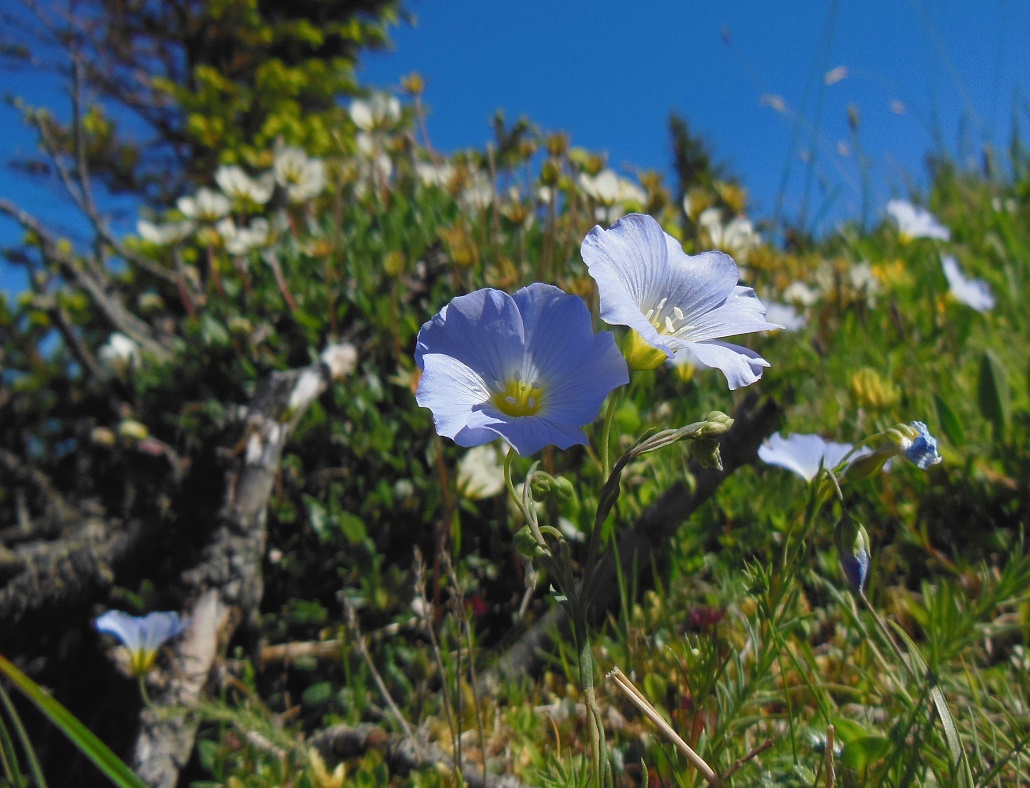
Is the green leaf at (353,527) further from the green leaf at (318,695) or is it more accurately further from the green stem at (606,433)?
the green stem at (606,433)

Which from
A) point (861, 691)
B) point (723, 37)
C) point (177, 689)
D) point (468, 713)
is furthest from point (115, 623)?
point (723, 37)

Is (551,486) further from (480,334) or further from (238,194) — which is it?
(238,194)

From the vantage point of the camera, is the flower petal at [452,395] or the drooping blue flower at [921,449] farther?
the drooping blue flower at [921,449]

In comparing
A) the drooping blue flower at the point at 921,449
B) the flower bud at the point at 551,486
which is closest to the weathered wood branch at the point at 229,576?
the flower bud at the point at 551,486

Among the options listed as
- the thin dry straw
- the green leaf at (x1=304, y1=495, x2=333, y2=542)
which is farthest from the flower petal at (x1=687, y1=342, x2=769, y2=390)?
the green leaf at (x1=304, y1=495, x2=333, y2=542)

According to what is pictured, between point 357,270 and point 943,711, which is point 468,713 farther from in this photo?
point 357,270

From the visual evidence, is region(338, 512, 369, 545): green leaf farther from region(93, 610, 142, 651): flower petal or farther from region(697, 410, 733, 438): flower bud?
region(697, 410, 733, 438): flower bud

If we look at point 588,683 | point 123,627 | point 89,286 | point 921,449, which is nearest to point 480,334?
point 588,683
